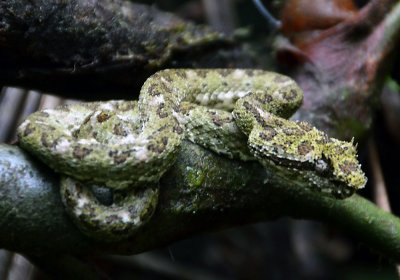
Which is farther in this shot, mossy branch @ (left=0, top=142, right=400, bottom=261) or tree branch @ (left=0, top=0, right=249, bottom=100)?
tree branch @ (left=0, top=0, right=249, bottom=100)

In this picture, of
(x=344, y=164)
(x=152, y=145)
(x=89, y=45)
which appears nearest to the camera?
(x=152, y=145)

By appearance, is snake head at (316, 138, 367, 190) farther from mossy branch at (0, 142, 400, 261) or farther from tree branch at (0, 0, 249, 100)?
tree branch at (0, 0, 249, 100)

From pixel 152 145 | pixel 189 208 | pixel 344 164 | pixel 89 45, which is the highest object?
pixel 89 45

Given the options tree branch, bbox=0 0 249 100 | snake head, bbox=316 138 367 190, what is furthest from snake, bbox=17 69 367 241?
tree branch, bbox=0 0 249 100

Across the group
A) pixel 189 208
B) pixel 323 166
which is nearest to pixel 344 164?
pixel 323 166

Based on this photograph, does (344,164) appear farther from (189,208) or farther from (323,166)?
(189,208)

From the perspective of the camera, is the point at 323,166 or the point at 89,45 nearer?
the point at 323,166
